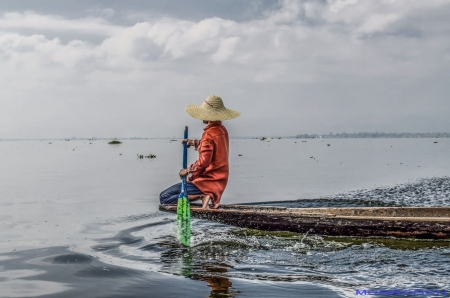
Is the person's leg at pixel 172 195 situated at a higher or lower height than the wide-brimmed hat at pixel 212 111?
lower

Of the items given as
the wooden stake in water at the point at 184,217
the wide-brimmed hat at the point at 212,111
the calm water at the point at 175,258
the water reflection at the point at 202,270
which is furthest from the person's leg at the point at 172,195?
the wide-brimmed hat at the point at 212,111

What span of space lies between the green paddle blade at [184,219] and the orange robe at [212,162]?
24.3 inches

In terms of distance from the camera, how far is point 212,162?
8922mm

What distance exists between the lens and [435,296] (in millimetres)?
5777

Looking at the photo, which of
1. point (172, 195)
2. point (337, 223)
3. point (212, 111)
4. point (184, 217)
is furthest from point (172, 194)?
point (337, 223)

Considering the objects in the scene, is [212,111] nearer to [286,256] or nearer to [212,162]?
[212,162]

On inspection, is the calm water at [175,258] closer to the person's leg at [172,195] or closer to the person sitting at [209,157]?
the person's leg at [172,195]

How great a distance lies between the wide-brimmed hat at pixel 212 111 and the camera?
8.62m

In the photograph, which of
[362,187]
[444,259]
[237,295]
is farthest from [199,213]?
[362,187]

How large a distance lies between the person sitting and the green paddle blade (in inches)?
18.3

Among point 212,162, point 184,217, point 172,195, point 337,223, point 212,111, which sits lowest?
point 337,223

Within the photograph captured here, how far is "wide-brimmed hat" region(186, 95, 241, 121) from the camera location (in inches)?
340

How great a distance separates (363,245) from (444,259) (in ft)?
4.73

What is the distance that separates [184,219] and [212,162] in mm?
1243
